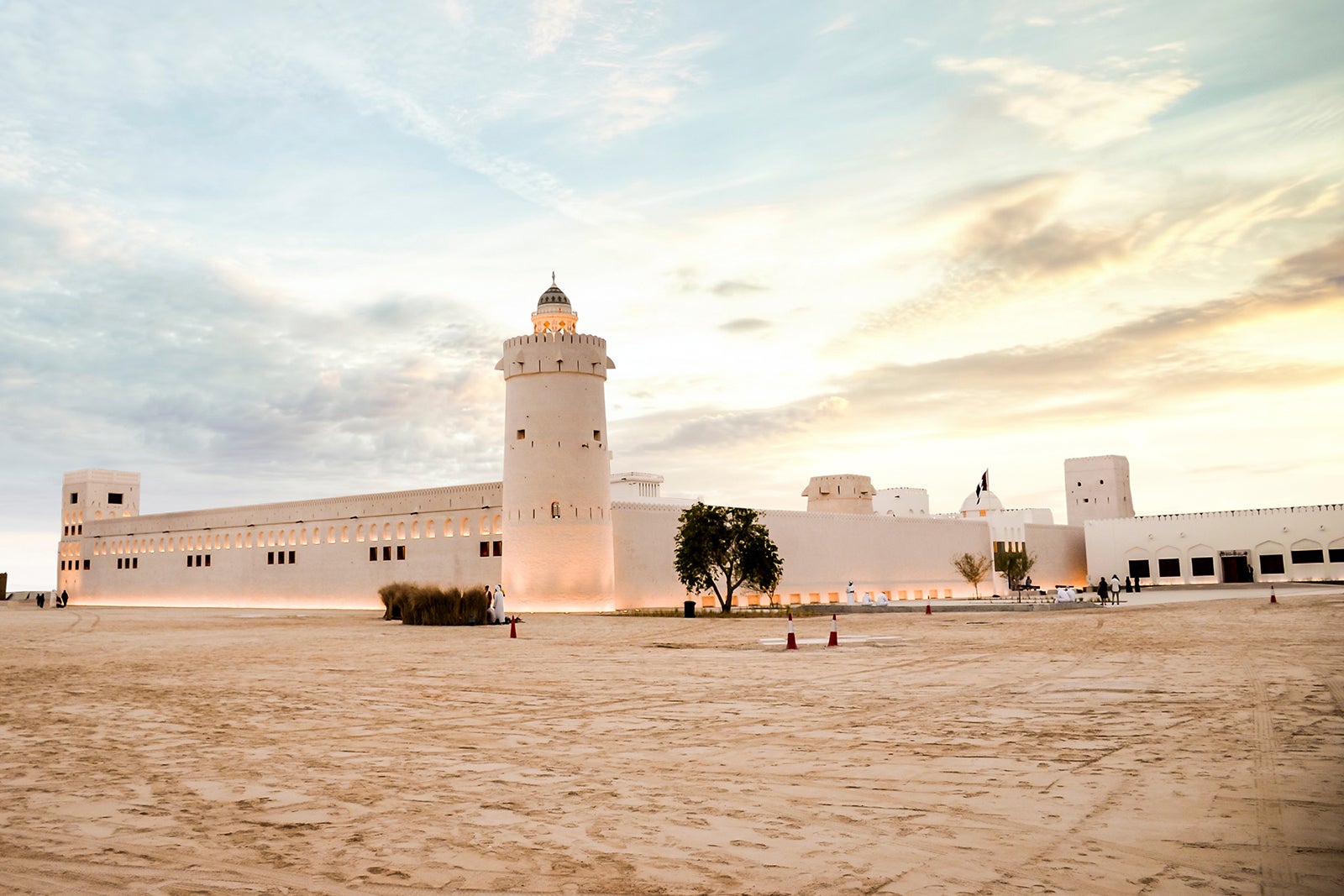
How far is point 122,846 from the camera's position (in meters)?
5.46

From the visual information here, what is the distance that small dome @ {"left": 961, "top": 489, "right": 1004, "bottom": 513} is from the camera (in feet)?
268

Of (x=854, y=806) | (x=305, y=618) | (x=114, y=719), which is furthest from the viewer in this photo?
(x=305, y=618)

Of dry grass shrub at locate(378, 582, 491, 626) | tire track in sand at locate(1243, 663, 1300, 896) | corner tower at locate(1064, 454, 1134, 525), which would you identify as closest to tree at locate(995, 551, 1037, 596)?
corner tower at locate(1064, 454, 1134, 525)

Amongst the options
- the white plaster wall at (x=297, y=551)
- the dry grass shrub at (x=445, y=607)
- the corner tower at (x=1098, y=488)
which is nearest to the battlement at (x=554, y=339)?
the white plaster wall at (x=297, y=551)

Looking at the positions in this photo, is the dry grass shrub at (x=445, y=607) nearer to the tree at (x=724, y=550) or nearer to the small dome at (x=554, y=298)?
the tree at (x=724, y=550)

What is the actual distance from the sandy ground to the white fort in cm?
2980

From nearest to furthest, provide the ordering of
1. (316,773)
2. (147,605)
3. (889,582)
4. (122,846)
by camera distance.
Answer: (122,846), (316,773), (889,582), (147,605)

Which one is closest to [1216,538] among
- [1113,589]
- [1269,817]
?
[1113,589]

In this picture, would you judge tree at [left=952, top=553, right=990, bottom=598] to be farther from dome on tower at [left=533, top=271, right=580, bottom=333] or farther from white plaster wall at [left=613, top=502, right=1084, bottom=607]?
dome on tower at [left=533, top=271, right=580, bottom=333]

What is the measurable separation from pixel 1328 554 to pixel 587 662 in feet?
208

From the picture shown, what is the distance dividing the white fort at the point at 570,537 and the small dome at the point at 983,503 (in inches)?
8.2

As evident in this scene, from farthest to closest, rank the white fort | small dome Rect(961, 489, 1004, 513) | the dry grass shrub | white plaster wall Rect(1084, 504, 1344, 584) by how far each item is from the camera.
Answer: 1. small dome Rect(961, 489, 1004, 513)
2. white plaster wall Rect(1084, 504, 1344, 584)
3. the white fort
4. the dry grass shrub

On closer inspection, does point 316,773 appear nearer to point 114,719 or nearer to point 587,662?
point 114,719

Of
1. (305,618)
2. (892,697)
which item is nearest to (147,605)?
(305,618)
